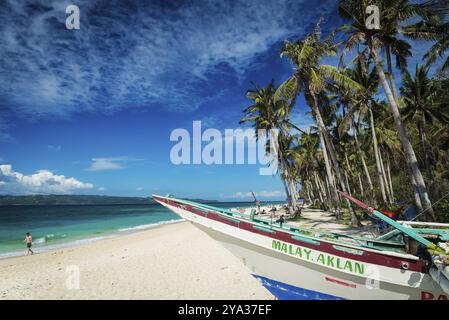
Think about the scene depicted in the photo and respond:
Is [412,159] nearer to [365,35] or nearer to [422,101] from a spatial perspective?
[365,35]

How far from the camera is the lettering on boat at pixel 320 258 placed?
4.91m

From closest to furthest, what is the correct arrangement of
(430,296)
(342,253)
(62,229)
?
(430,296), (342,253), (62,229)

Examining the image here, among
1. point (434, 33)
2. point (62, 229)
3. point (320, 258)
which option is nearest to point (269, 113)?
point (434, 33)

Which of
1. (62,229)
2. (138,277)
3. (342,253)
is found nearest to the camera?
(342,253)

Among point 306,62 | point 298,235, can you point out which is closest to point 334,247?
point 298,235

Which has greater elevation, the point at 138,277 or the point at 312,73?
the point at 312,73

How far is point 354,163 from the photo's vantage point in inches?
1791

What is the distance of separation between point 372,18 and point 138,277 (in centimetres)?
1582

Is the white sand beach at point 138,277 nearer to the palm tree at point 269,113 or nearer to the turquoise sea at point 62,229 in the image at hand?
the turquoise sea at point 62,229

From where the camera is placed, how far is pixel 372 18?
13.0 metres

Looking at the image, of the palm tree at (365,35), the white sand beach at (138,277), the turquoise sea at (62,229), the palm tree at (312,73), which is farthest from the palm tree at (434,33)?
the turquoise sea at (62,229)

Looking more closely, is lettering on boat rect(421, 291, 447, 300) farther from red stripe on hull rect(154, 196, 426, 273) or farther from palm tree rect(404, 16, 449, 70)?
palm tree rect(404, 16, 449, 70)

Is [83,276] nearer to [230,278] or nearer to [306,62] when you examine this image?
[230,278]

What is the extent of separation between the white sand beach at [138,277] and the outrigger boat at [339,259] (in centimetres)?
207
